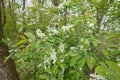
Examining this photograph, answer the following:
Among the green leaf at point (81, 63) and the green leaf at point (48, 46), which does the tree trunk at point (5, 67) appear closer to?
the green leaf at point (48, 46)

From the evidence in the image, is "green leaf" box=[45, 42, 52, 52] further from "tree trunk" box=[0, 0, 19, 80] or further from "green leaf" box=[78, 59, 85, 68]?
"tree trunk" box=[0, 0, 19, 80]

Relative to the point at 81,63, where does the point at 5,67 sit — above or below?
below

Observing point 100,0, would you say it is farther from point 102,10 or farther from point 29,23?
point 29,23

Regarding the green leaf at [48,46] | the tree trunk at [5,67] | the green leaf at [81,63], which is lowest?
the tree trunk at [5,67]

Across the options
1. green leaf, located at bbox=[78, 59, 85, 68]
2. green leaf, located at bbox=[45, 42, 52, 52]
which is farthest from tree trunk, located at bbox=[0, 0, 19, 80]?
green leaf, located at bbox=[78, 59, 85, 68]

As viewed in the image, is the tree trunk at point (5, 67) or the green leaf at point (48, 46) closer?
the green leaf at point (48, 46)

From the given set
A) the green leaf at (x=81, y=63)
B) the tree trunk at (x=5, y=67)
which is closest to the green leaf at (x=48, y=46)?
the green leaf at (x=81, y=63)

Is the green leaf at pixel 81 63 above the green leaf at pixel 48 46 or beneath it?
beneath

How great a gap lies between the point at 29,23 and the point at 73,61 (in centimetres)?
310

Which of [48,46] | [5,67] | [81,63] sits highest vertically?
[48,46]

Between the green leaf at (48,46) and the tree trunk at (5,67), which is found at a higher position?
the green leaf at (48,46)

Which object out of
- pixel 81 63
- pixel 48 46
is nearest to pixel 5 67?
pixel 48 46

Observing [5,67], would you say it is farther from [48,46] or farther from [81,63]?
[81,63]

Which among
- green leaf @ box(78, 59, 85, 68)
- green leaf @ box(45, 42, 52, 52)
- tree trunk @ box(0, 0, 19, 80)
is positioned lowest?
tree trunk @ box(0, 0, 19, 80)
